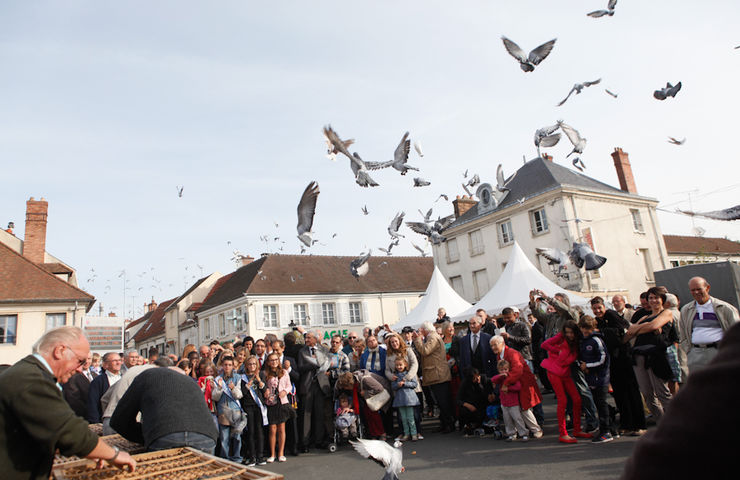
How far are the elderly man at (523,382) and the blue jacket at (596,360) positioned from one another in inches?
40.4

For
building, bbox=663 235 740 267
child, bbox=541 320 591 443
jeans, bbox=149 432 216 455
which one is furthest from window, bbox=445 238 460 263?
jeans, bbox=149 432 216 455

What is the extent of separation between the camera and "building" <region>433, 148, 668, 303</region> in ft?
91.4

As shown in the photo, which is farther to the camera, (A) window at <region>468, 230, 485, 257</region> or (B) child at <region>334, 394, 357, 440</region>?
(A) window at <region>468, 230, 485, 257</region>

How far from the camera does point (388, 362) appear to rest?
9.69 metres

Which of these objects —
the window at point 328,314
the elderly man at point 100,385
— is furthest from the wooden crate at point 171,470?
the window at point 328,314

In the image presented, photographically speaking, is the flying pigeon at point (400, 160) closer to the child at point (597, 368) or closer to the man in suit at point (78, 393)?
the child at point (597, 368)

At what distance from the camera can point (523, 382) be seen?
8258mm

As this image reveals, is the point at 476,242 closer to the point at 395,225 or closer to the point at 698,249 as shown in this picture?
the point at 395,225

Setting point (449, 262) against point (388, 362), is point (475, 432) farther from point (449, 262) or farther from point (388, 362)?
point (449, 262)

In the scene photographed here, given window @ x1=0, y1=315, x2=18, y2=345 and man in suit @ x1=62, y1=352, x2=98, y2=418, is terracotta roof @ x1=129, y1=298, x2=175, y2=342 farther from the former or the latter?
man in suit @ x1=62, y1=352, x2=98, y2=418

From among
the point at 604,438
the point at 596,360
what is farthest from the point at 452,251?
the point at 604,438

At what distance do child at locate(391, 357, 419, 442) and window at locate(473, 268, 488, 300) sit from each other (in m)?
23.8

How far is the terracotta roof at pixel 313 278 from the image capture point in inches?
1448

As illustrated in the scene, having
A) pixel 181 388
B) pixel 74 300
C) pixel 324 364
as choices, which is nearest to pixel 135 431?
pixel 181 388
